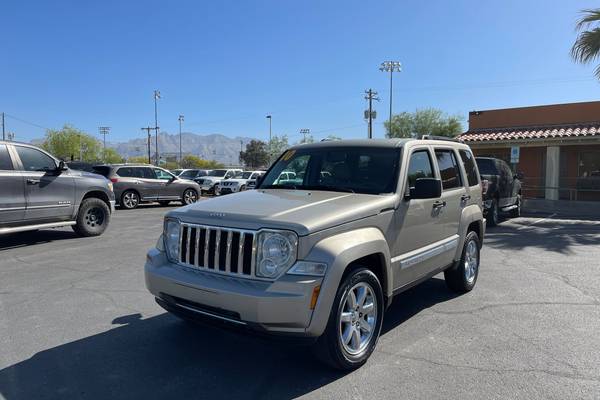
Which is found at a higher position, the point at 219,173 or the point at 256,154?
the point at 256,154

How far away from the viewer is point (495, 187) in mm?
12648

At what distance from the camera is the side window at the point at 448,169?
546cm

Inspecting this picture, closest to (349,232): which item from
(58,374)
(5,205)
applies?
(58,374)

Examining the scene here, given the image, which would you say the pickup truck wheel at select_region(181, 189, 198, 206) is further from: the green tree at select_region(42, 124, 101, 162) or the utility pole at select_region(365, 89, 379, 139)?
the green tree at select_region(42, 124, 101, 162)

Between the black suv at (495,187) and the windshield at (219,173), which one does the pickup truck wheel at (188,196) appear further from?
the black suv at (495,187)

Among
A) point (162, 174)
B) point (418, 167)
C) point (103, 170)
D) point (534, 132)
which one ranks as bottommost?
point (162, 174)

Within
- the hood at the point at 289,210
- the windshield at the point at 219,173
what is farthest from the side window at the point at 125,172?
the hood at the point at 289,210

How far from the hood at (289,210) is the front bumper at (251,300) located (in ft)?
1.30

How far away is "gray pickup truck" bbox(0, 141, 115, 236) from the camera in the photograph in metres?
8.55

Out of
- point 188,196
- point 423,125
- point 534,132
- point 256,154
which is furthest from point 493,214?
point 256,154

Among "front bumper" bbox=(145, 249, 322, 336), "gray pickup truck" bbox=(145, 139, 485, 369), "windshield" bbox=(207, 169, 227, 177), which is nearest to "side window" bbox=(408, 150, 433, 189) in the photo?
"gray pickup truck" bbox=(145, 139, 485, 369)

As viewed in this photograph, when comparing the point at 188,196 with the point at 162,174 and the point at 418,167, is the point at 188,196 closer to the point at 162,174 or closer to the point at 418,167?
the point at 162,174

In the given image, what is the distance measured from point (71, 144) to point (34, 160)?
82.7m

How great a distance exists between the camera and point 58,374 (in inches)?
144
